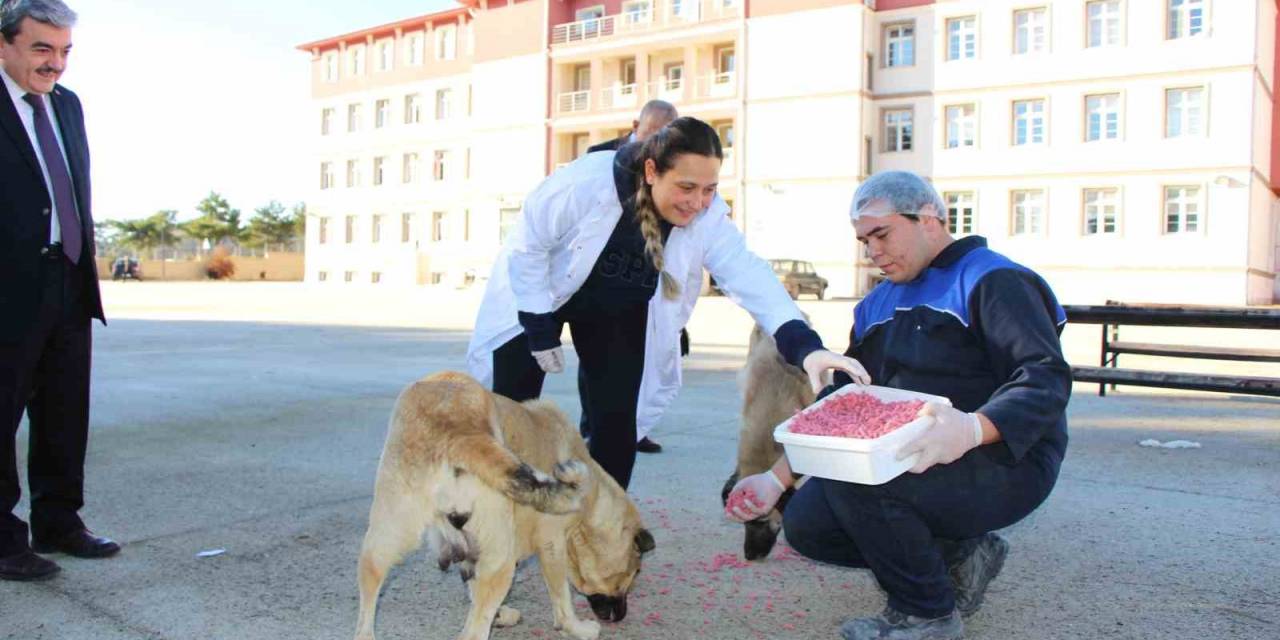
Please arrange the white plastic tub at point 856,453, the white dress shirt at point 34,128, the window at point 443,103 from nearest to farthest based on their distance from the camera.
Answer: the white plastic tub at point 856,453 → the white dress shirt at point 34,128 → the window at point 443,103

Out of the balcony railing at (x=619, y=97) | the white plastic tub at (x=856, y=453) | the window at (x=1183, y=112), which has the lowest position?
the white plastic tub at (x=856, y=453)

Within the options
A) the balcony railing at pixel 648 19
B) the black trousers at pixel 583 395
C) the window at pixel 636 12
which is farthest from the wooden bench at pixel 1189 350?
the window at pixel 636 12

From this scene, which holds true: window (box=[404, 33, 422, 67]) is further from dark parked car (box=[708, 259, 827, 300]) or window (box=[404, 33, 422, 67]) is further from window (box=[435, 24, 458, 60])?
dark parked car (box=[708, 259, 827, 300])

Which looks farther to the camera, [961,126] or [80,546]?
[961,126]

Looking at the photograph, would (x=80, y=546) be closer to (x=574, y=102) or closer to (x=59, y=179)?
(x=59, y=179)

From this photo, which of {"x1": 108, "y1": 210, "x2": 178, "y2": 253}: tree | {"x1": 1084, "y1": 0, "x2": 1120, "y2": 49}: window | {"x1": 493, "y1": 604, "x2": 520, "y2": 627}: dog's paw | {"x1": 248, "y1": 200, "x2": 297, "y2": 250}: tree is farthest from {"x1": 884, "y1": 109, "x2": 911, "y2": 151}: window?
{"x1": 108, "y1": 210, "x2": 178, "y2": 253}: tree

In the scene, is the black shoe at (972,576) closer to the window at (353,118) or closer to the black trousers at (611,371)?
the black trousers at (611,371)

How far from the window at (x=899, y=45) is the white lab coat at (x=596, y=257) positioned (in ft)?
126

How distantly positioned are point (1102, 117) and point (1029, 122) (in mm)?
2585

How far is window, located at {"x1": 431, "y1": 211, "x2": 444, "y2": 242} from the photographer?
54344 mm

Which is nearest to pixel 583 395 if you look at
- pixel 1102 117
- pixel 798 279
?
pixel 798 279

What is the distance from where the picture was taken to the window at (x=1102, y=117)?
1412 inches

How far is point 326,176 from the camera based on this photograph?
60.8m

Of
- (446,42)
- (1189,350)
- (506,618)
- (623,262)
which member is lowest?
(506,618)
